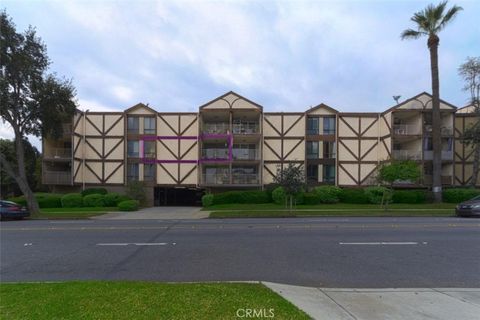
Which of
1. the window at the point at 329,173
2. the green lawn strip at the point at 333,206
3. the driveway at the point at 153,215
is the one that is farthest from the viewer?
the window at the point at 329,173

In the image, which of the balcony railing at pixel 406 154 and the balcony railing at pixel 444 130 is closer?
the balcony railing at pixel 406 154

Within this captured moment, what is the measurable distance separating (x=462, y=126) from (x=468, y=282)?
128 ft

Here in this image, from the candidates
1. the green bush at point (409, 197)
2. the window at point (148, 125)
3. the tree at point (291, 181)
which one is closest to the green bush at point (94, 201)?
the window at point (148, 125)

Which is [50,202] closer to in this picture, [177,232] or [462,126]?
[177,232]

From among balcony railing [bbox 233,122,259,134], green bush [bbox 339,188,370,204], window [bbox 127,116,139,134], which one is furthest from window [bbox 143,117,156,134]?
green bush [bbox 339,188,370,204]

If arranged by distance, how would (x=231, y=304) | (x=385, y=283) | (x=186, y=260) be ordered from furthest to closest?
1. (x=186, y=260)
2. (x=385, y=283)
3. (x=231, y=304)

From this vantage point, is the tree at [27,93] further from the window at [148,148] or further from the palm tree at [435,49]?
the palm tree at [435,49]

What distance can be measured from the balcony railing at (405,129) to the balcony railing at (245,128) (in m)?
14.8

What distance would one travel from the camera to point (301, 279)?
722cm

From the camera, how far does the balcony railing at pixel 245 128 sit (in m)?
37.9

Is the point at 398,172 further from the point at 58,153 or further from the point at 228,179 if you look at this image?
the point at 58,153

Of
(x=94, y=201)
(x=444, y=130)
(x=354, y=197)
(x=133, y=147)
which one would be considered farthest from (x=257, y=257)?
(x=444, y=130)

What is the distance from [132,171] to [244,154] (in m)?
12.4

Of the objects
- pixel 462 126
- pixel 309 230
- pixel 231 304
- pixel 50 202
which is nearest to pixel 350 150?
pixel 462 126
